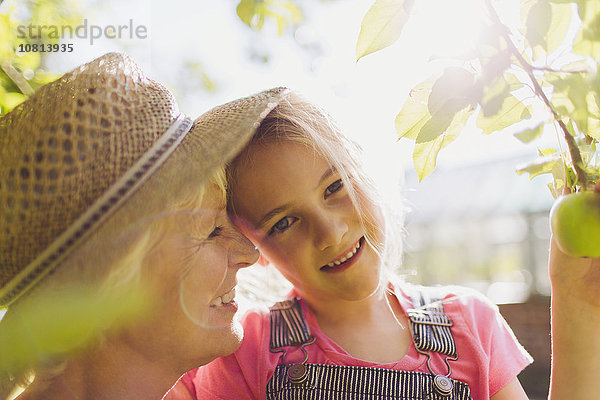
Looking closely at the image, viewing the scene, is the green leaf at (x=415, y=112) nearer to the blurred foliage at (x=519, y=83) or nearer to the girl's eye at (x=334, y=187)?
the blurred foliage at (x=519, y=83)

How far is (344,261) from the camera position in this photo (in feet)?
4.89

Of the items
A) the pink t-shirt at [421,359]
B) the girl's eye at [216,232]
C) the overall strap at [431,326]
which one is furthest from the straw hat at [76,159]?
the overall strap at [431,326]

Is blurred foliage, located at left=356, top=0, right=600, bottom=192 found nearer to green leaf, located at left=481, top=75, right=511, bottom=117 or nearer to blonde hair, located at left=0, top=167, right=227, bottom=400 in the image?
green leaf, located at left=481, top=75, right=511, bottom=117

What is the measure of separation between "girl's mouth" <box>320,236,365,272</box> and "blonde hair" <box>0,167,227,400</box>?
50cm

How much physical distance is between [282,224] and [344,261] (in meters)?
0.21

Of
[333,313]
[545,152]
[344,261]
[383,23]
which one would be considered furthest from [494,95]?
[333,313]

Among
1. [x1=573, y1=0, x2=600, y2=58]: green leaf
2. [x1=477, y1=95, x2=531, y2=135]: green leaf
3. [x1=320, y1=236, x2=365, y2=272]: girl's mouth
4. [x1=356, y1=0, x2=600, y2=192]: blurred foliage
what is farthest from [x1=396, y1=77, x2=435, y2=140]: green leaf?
[x1=320, y1=236, x2=365, y2=272]: girl's mouth

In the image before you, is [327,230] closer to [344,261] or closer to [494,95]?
[344,261]

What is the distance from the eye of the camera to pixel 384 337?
162 cm

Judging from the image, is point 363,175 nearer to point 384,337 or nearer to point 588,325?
point 384,337

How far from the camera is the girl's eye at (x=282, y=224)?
4.90 feet

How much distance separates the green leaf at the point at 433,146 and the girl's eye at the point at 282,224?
56cm

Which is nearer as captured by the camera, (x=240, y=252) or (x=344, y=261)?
(x=240, y=252)

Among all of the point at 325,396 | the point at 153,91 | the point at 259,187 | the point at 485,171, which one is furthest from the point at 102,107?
the point at 485,171
